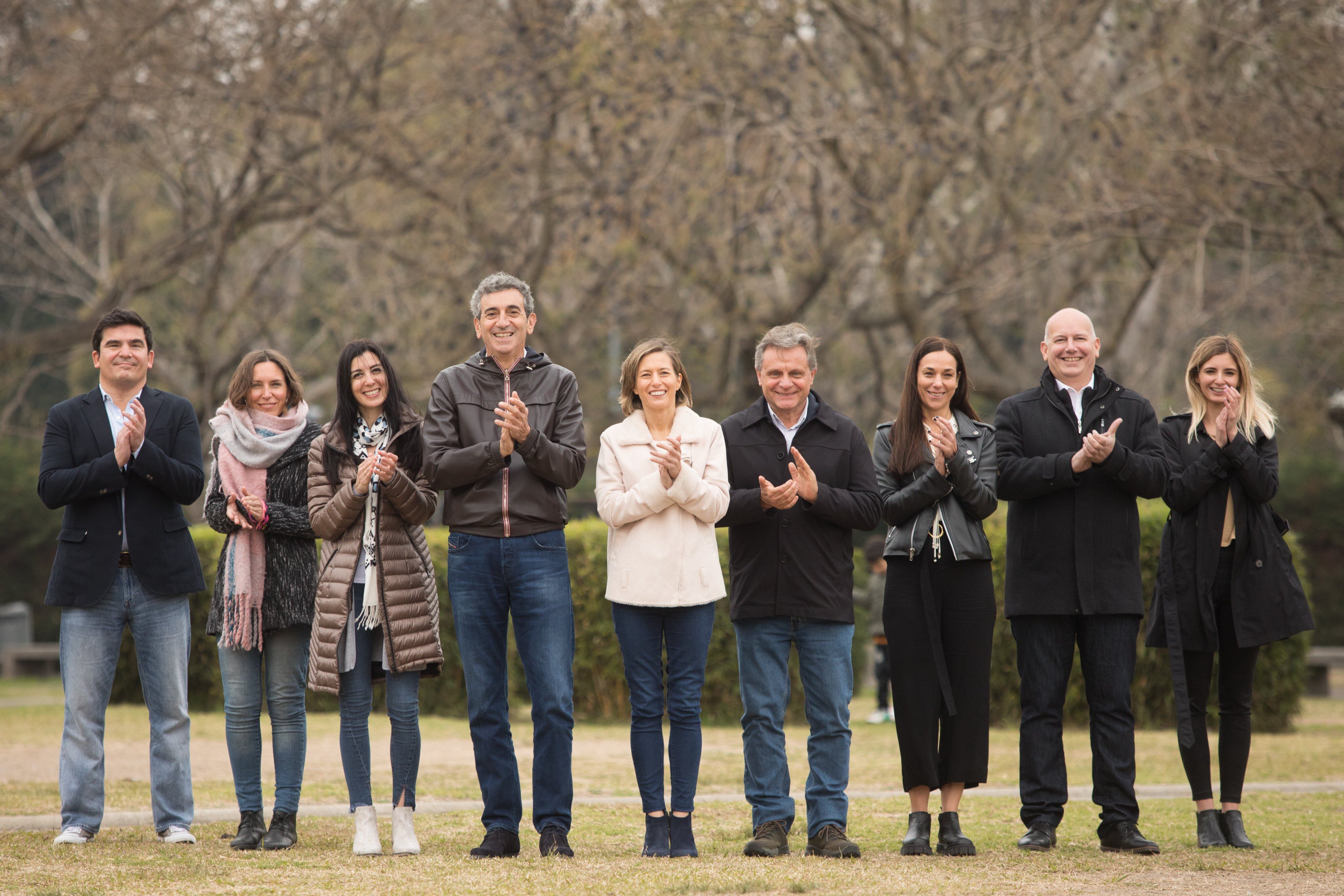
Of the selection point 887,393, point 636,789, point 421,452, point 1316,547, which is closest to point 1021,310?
point 887,393

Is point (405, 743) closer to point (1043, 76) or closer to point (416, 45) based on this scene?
point (1043, 76)

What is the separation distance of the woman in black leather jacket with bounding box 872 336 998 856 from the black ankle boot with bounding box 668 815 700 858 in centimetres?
85

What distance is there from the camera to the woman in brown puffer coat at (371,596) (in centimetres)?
571

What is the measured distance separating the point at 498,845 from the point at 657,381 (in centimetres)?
197

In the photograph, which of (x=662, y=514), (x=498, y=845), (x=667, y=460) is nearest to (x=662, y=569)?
(x=662, y=514)

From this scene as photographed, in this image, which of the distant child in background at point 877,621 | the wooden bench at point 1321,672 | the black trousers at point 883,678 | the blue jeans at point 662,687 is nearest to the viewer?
the blue jeans at point 662,687

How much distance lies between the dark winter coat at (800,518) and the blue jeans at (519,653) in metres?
0.74

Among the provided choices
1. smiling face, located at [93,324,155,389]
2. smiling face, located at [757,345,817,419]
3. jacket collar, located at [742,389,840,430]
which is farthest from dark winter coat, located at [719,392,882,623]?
smiling face, located at [93,324,155,389]

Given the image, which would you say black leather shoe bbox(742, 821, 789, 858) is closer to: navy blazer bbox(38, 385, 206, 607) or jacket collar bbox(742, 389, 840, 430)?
jacket collar bbox(742, 389, 840, 430)

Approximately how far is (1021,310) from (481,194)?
814cm

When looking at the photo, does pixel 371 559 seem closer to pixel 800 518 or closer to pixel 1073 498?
pixel 800 518

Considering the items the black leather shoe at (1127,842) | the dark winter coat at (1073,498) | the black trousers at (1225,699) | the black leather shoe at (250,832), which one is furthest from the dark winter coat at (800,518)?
the black leather shoe at (250,832)

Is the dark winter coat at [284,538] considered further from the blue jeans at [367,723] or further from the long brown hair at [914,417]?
the long brown hair at [914,417]

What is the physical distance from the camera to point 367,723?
5832mm
